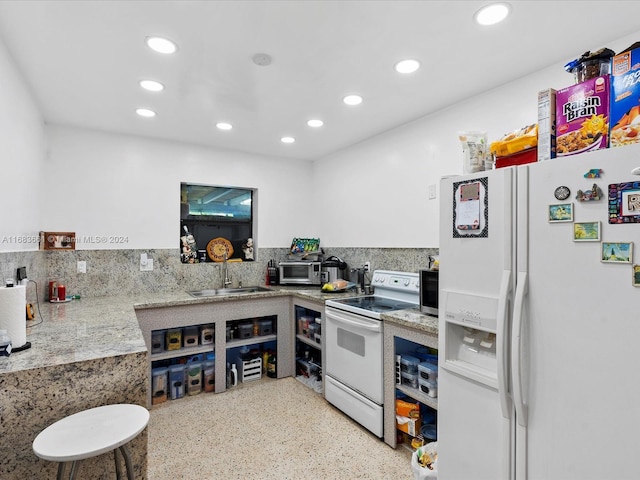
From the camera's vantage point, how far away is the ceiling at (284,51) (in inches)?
61.4

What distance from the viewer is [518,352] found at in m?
1.29

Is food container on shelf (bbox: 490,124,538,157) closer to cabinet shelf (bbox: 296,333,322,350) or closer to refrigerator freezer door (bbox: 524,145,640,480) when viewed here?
refrigerator freezer door (bbox: 524,145,640,480)

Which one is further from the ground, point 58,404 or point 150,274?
point 150,274

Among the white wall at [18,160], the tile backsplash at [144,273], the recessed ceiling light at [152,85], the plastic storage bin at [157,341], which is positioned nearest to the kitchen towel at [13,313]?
the white wall at [18,160]

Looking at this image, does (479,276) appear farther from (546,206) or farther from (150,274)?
(150,274)

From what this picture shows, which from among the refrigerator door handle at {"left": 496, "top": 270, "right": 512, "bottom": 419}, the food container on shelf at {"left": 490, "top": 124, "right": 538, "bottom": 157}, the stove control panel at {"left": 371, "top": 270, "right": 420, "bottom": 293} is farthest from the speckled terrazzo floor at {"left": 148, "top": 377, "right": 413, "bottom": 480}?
the food container on shelf at {"left": 490, "top": 124, "right": 538, "bottom": 157}

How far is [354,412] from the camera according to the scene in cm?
251

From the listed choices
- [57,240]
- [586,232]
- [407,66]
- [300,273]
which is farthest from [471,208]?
[57,240]

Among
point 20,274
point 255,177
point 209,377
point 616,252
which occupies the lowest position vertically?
point 209,377

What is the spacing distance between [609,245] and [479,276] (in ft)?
1.55

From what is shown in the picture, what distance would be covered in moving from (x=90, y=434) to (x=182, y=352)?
6.52 feet

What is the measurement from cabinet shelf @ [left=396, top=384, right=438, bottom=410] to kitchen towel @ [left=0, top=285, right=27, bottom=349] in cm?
200

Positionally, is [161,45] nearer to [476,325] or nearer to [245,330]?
[476,325]

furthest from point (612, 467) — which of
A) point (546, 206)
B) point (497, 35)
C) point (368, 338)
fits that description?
point (497, 35)
